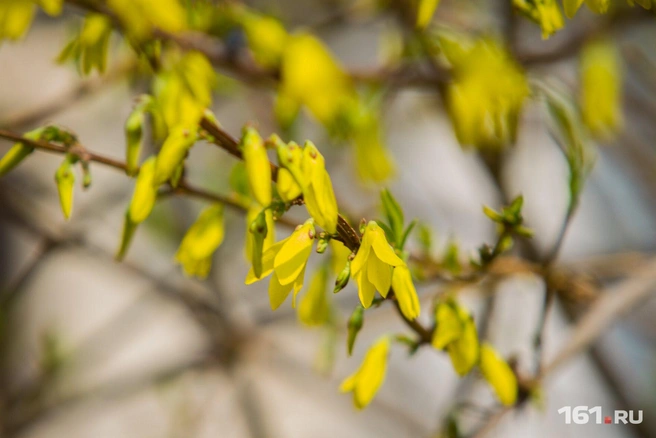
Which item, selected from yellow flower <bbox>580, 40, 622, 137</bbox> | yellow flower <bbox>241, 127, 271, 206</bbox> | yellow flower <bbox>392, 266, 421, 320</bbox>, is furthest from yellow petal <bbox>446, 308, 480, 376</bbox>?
yellow flower <bbox>580, 40, 622, 137</bbox>

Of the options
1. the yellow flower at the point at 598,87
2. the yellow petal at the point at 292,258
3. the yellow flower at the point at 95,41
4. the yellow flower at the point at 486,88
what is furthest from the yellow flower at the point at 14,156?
the yellow flower at the point at 598,87

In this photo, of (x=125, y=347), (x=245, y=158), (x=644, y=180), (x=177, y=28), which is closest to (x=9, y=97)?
(x=125, y=347)

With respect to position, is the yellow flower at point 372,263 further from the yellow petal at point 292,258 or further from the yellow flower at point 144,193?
the yellow flower at point 144,193

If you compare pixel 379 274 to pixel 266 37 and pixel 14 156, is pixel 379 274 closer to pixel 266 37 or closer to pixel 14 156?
pixel 14 156

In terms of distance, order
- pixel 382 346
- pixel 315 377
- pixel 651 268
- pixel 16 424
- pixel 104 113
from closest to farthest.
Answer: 1. pixel 382 346
2. pixel 651 268
3. pixel 16 424
4. pixel 315 377
5. pixel 104 113

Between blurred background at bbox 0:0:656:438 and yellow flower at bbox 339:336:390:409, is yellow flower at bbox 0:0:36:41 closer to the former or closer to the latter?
yellow flower at bbox 339:336:390:409

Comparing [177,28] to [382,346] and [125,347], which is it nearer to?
[382,346]

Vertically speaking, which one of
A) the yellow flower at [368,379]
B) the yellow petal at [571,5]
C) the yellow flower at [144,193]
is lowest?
the yellow flower at [368,379]
